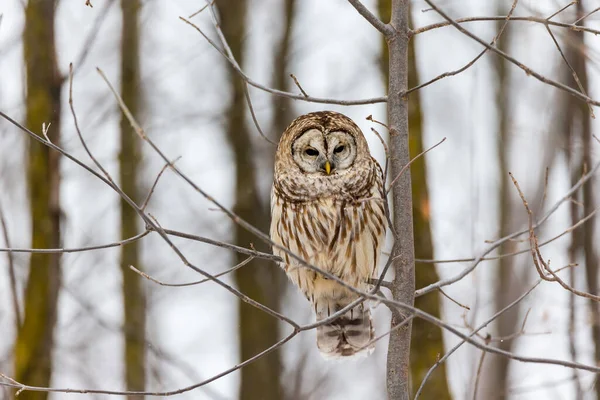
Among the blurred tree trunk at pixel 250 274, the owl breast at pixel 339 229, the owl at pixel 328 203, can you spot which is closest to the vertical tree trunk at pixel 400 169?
the owl at pixel 328 203

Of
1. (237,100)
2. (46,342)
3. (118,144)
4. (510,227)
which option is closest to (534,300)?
(510,227)

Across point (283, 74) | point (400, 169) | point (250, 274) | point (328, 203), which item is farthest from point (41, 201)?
point (283, 74)

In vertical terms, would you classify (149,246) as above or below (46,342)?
above

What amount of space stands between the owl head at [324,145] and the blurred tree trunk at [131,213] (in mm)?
2476

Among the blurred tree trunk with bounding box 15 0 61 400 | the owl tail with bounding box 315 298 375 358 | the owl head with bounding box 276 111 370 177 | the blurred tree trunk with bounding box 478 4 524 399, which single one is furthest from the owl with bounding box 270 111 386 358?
the blurred tree trunk with bounding box 478 4 524 399

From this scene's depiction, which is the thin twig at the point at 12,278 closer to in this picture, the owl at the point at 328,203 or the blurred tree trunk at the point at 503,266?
the owl at the point at 328,203

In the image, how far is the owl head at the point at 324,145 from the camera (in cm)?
511

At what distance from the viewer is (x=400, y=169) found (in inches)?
141

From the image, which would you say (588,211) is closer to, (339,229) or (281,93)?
(339,229)

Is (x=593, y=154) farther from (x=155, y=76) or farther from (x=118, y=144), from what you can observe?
(x=155, y=76)

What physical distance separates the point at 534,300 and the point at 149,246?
16.1 feet

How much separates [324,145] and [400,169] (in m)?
1.65

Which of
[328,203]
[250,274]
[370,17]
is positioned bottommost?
[328,203]

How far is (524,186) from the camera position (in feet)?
32.0
